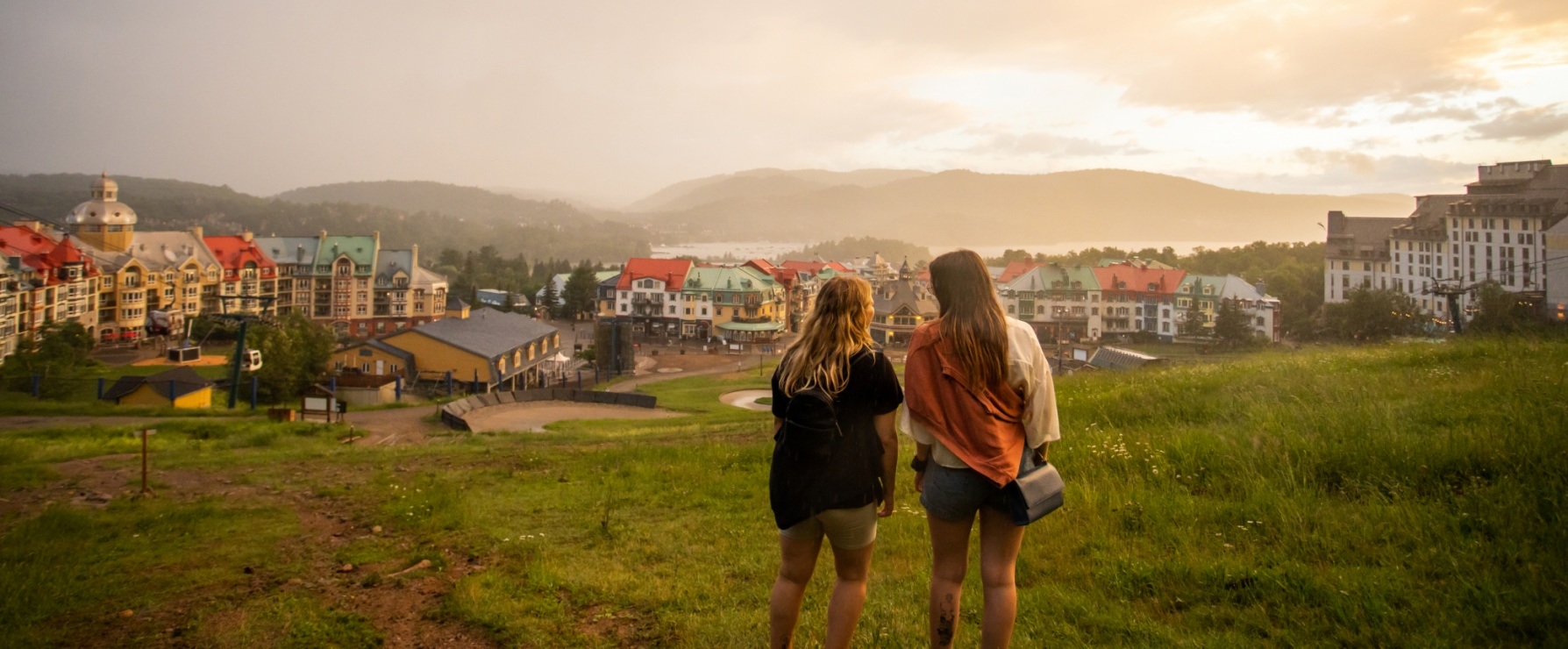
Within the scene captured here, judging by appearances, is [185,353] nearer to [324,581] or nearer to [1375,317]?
[324,581]

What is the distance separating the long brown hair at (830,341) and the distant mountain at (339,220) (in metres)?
83.8

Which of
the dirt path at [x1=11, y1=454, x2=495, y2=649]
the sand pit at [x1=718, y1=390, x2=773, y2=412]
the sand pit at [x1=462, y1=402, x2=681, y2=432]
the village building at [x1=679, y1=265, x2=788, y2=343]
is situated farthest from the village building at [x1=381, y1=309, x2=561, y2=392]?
the dirt path at [x1=11, y1=454, x2=495, y2=649]

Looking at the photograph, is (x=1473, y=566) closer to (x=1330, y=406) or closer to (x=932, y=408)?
(x=932, y=408)

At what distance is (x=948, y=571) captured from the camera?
317 centimetres

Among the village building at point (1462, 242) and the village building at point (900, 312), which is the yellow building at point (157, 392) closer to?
the village building at point (900, 312)

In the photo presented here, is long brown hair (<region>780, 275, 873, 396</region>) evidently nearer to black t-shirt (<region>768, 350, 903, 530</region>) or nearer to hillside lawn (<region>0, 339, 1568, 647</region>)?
black t-shirt (<region>768, 350, 903, 530</region>)

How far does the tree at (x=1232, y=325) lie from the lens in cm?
2109

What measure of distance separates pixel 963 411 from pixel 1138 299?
25.9m

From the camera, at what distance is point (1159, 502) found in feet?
16.9

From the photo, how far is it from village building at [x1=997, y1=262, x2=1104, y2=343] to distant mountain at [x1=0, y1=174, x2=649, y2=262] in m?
71.3

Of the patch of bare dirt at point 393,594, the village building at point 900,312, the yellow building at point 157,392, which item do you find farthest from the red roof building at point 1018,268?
the yellow building at point 157,392

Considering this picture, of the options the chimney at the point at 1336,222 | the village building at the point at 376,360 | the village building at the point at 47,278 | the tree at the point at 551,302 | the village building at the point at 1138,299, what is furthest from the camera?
the tree at the point at 551,302

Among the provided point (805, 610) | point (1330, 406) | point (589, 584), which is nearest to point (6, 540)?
point (589, 584)

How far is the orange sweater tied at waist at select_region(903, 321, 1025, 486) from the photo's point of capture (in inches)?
119
